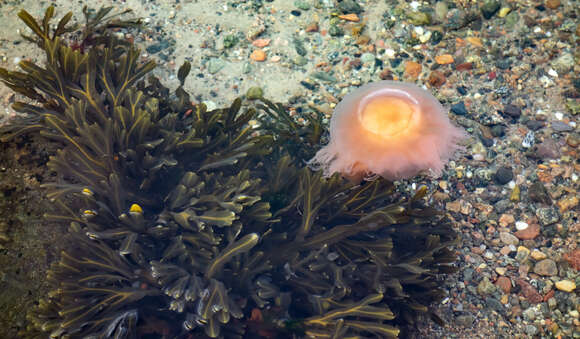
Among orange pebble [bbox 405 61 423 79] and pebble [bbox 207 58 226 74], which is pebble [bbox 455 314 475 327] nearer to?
orange pebble [bbox 405 61 423 79]

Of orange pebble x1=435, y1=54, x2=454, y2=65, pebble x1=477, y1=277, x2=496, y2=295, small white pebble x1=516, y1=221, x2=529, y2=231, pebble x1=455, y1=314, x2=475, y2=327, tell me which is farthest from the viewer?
orange pebble x1=435, y1=54, x2=454, y2=65

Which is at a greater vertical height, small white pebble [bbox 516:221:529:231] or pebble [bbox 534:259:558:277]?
small white pebble [bbox 516:221:529:231]

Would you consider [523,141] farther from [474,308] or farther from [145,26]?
[145,26]

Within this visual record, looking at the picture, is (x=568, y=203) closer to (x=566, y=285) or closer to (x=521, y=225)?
(x=521, y=225)

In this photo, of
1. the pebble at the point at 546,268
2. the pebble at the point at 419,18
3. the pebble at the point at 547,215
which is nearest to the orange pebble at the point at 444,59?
the pebble at the point at 419,18

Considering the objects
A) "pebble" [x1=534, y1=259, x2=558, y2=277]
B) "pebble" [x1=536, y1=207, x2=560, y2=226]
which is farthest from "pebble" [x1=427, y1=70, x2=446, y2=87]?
"pebble" [x1=534, y1=259, x2=558, y2=277]

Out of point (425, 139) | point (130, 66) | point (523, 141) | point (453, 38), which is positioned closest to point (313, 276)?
point (425, 139)
